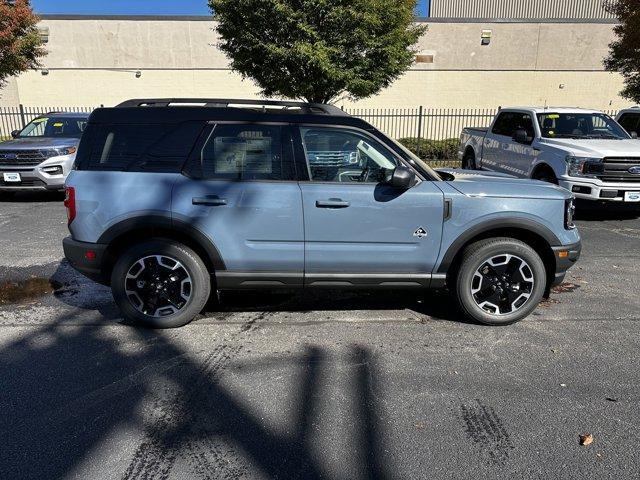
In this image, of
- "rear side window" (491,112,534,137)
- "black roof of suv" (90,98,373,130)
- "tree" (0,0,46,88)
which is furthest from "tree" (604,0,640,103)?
"tree" (0,0,46,88)

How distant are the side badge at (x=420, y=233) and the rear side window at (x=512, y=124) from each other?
615cm

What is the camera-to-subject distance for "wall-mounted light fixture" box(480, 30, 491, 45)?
25688 millimetres

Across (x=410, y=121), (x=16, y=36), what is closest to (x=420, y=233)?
(x=16, y=36)

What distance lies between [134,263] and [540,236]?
3380mm

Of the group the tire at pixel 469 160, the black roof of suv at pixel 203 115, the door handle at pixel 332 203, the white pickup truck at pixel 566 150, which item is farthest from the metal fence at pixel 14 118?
the door handle at pixel 332 203

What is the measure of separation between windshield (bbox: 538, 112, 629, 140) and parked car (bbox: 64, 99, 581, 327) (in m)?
5.55

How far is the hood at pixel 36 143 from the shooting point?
974cm

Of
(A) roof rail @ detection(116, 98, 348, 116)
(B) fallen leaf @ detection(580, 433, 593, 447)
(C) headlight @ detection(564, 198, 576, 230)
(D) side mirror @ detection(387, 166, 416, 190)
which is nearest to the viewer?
(B) fallen leaf @ detection(580, 433, 593, 447)

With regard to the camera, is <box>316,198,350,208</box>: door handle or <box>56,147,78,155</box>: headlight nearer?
<box>316,198,350,208</box>: door handle

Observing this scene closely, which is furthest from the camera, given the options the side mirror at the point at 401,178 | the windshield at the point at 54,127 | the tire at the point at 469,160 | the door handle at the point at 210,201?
the tire at the point at 469,160

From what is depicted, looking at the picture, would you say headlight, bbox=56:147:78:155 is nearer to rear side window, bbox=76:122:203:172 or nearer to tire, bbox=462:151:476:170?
rear side window, bbox=76:122:203:172

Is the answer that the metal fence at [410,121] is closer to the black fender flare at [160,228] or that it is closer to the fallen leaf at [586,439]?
the black fender flare at [160,228]

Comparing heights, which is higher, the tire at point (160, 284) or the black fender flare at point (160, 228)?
the black fender flare at point (160, 228)

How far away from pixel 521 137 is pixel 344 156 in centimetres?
590
